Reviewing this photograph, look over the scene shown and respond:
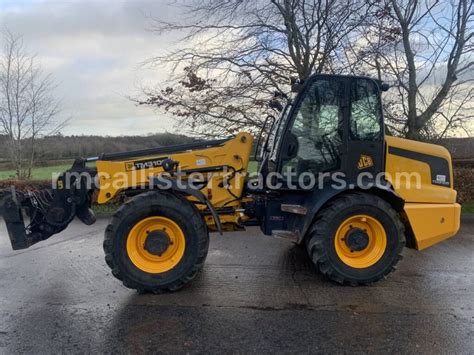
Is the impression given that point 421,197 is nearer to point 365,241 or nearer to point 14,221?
point 365,241

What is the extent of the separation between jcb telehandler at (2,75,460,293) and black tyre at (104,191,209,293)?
11 mm

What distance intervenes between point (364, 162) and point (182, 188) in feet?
7.18

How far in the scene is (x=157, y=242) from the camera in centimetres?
500

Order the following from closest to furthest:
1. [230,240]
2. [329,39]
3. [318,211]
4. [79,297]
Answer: [79,297]
[318,211]
[230,240]
[329,39]

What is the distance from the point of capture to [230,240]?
7754 mm

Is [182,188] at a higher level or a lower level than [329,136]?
lower

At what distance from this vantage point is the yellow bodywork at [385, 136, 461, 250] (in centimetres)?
542

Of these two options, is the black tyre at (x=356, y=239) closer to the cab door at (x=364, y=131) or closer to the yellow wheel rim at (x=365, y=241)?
the yellow wheel rim at (x=365, y=241)

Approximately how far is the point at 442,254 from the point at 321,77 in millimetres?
3449

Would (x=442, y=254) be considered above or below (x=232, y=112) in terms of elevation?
below

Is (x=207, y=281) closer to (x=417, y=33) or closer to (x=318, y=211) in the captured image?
(x=318, y=211)

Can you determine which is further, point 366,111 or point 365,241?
point 366,111

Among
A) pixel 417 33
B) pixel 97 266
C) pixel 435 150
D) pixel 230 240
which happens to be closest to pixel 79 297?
pixel 97 266

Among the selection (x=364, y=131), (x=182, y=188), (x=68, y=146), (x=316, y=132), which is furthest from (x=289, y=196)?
(x=68, y=146)
